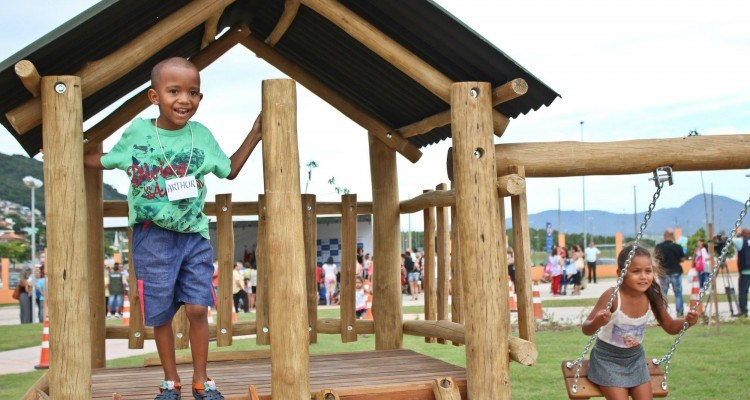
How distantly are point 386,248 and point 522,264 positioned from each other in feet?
6.35

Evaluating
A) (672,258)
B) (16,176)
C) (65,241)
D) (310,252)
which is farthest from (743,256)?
(16,176)

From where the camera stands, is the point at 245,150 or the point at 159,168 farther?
the point at 245,150

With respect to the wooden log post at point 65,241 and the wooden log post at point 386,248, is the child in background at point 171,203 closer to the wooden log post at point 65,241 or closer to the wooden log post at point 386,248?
the wooden log post at point 65,241

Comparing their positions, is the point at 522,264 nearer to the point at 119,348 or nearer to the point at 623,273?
the point at 623,273

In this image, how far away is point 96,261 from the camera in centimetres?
812

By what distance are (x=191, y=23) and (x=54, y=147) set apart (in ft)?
4.51

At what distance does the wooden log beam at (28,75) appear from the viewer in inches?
203

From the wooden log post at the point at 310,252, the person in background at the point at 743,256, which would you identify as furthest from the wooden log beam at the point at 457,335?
the person in background at the point at 743,256

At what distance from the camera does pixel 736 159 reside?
22.5ft

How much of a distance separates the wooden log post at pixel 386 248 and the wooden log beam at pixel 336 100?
0.23 m

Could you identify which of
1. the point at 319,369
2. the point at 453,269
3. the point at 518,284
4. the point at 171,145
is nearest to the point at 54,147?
the point at 171,145

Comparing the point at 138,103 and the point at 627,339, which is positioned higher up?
the point at 138,103

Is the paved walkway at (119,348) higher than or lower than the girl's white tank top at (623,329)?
lower

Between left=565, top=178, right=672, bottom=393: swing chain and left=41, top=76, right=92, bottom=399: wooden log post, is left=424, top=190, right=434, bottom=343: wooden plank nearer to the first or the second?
left=565, top=178, right=672, bottom=393: swing chain
